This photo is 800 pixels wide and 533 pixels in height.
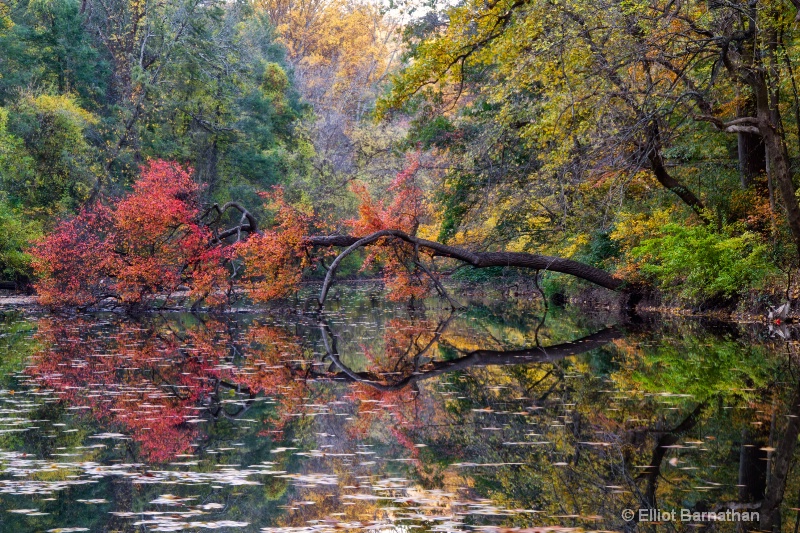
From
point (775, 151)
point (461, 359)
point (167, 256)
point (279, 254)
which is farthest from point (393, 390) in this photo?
point (167, 256)

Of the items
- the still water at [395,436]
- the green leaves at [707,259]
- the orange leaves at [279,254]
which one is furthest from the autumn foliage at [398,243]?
the still water at [395,436]

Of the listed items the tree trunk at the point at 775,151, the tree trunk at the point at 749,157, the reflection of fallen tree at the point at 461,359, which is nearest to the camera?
the reflection of fallen tree at the point at 461,359

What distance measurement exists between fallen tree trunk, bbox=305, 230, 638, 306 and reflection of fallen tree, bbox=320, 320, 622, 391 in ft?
10.2

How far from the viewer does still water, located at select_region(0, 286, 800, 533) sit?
5.39 metres

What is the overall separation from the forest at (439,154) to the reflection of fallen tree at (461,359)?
2.93 meters

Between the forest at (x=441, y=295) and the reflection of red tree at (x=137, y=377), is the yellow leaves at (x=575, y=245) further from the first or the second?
the reflection of red tree at (x=137, y=377)

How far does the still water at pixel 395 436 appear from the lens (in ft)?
17.7

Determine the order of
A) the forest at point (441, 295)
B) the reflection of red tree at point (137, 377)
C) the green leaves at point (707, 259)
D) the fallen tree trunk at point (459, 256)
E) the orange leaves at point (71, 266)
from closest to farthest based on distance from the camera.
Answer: the forest at point (441, 295) < the reflection of red tree at point (137, 377) < the green leaves at point (707, 259) < the fallen tree trunk at point (459, 256) < the orange leaves at point (71, 266)

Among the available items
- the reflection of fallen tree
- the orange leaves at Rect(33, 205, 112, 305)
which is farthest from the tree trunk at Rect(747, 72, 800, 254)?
the orange leaves at Rect(33, 205, 112, 305)

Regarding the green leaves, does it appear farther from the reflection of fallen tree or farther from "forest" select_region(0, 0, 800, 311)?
the reflection of fallen tree

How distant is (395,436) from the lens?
7.76m

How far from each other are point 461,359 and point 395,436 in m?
6.22

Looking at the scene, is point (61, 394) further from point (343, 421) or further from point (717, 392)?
point (717, 392)

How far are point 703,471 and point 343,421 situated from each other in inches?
141
